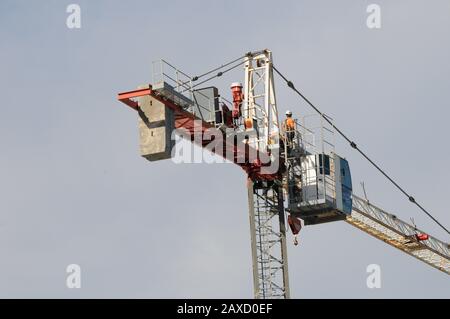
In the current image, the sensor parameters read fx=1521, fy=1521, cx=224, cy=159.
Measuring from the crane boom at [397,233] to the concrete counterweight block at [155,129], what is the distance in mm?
28805

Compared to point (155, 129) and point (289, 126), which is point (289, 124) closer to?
point (289, 126)

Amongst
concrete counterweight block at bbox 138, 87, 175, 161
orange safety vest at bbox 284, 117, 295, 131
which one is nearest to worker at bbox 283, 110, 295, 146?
orange safety vest at bbox 284, 117, 295, 131

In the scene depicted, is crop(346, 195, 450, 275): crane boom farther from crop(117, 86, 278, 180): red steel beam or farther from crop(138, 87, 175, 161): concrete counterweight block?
crop(138, 87, 175, 161): concrete counterweight block

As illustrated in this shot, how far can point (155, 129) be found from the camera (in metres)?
86.1

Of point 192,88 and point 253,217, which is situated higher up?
point 192,88

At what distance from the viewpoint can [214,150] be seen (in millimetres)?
93000

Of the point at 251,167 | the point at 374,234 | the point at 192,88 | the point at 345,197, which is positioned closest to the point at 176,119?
the point at 192,88

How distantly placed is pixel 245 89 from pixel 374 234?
881 inches

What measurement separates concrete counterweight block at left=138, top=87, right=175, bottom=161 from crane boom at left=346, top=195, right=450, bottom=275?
28.8 meters

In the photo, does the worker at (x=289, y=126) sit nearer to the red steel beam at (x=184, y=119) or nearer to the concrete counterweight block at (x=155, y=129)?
the red steel beam at (x=184, y=119)

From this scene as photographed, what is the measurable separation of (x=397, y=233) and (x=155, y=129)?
37.8 m

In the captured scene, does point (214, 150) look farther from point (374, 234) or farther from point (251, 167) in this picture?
point (374, 234)

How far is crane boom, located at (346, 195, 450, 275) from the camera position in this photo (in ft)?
373

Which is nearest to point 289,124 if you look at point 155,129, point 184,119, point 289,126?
point 289,126
